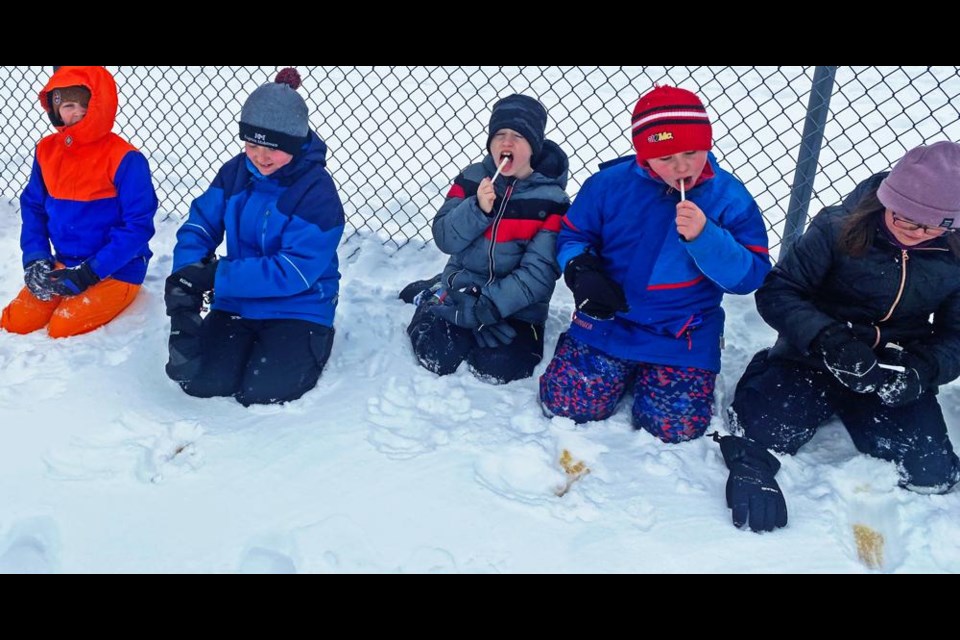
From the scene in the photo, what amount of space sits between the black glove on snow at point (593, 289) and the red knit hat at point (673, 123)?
0.44m

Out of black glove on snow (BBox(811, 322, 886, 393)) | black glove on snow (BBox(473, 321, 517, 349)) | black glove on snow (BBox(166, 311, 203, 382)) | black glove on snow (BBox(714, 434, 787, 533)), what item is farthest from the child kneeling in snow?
black glove on snow (BBox(811, 322, 886, 393))

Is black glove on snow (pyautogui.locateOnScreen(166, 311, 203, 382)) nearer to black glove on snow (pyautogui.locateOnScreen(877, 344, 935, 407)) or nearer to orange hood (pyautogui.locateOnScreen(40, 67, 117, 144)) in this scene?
orange hood (pyautogui.locateOnScreen(40, 67, 117, 144))

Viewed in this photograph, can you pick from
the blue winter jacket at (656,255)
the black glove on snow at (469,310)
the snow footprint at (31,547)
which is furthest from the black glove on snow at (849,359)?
the snow footprint at (31,547)

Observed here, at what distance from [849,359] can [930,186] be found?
0.58m

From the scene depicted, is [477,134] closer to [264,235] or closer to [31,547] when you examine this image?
[264,235]

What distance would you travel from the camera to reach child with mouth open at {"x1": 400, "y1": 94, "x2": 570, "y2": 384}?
2955mm

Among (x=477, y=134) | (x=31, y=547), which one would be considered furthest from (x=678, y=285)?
(x=477, y=134)

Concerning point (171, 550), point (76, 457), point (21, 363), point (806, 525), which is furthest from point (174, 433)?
point (806, 525)

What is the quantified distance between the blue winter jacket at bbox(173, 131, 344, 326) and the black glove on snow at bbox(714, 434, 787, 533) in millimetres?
1616

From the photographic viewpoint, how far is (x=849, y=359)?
2.63 m

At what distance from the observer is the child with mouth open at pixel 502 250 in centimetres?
296

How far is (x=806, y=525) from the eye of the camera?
8.10 feet
